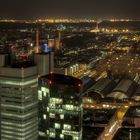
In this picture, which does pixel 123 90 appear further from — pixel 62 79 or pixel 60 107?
pixel 60 107

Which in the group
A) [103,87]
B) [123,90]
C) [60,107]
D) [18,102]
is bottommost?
[123,90]

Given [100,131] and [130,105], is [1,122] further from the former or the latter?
[130,105]

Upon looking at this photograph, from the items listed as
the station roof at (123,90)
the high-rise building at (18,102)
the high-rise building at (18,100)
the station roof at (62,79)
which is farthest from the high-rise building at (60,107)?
the station roof at (123,90)

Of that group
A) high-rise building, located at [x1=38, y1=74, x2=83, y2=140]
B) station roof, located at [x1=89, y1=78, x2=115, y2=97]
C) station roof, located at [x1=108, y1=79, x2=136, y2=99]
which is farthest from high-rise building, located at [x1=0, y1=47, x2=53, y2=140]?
station roof, located at [x1=108, y1=79, x2=136, y2=99]

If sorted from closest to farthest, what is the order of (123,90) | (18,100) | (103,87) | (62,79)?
(18,100)
(62,79)
(123,90)
(103,87)

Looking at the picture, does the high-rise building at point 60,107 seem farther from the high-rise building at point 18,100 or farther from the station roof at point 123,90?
the station roof at point 123,90

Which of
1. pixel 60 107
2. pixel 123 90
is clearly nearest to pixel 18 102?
pixel 60 107

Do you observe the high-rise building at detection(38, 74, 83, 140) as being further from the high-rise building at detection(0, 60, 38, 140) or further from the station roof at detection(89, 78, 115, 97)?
the station roof at detection(89, 78, 115, 97)
